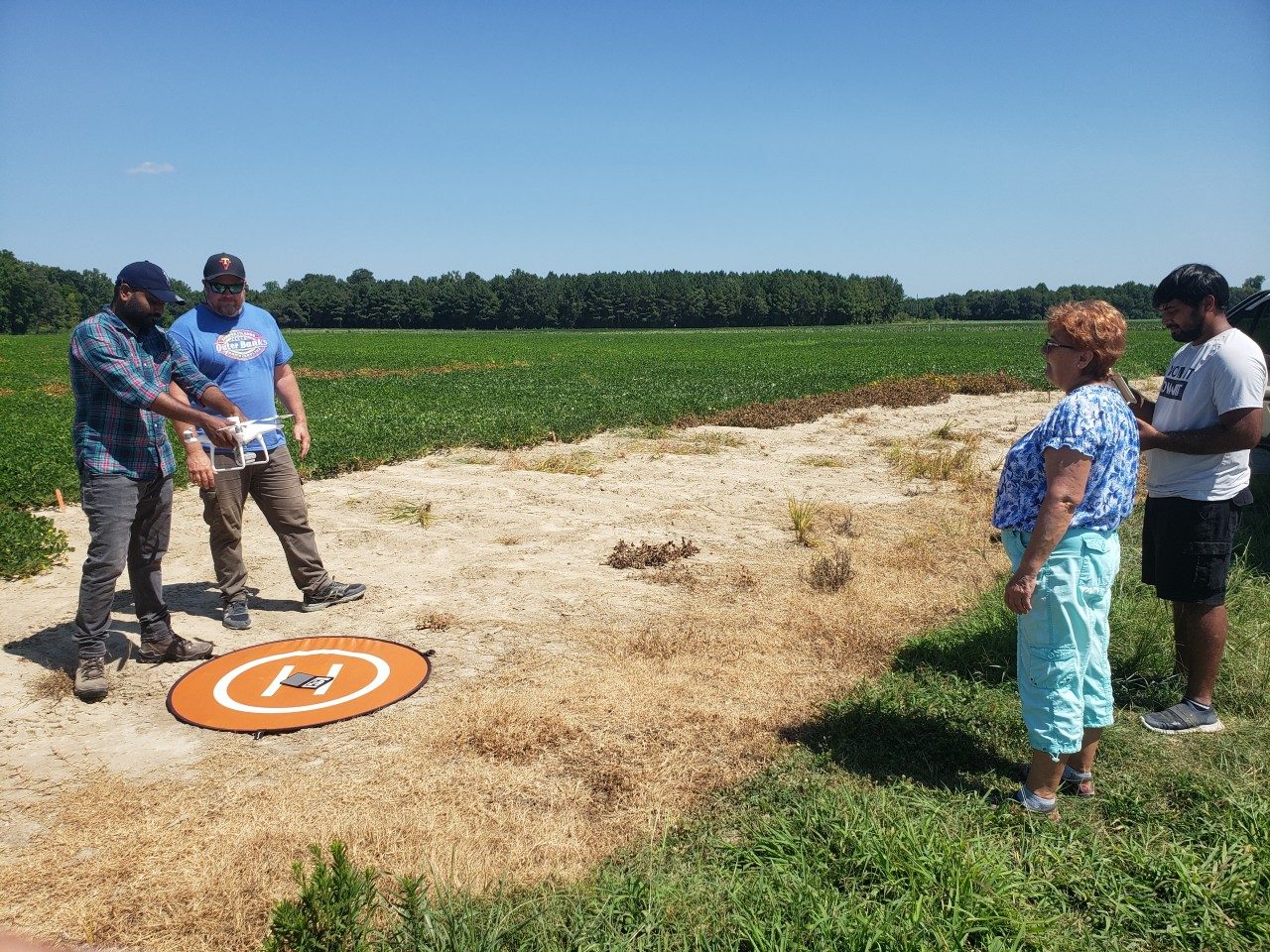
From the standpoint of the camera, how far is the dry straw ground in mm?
3230

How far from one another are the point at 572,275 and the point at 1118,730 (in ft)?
488

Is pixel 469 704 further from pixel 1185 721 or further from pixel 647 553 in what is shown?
pixel 1185 721

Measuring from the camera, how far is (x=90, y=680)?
4.76 m

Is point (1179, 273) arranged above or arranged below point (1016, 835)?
above

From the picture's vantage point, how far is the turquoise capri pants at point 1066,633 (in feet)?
10.8

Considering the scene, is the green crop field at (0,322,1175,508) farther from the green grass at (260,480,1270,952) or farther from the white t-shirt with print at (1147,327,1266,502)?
the white t-shirt with print at (1147,327,1266,502)

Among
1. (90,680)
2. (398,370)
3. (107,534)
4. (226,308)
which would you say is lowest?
(90,680)

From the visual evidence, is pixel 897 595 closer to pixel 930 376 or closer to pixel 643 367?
pixel 930 376

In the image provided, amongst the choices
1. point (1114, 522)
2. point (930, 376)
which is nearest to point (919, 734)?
point (1114, 522)

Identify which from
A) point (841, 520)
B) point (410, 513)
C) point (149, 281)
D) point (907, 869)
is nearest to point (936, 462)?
point (841, 520)

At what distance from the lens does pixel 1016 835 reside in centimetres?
331

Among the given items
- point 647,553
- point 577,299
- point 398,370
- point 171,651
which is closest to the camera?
point 171,651

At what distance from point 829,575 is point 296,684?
13.1ft

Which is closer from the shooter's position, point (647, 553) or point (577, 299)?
point (647, 553)
